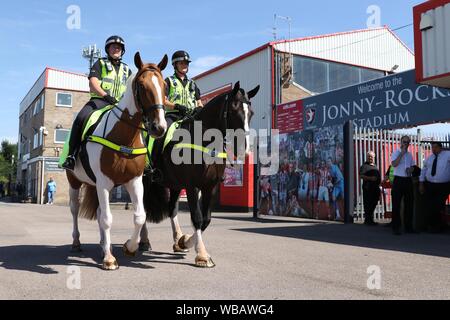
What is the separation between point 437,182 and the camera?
10430mm

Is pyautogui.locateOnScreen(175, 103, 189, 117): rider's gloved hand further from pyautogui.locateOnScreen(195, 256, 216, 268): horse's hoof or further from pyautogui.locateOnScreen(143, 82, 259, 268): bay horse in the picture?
pyautogui.locateOnScreen(195, 256, 216, 268): horse's hoof

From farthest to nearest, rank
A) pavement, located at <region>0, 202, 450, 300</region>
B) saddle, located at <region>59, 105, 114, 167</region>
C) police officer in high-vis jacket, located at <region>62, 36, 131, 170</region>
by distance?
→ 1. police officer in high-vis jacket, located at <region>62, 36, 131, 170</region>
2. saddle, located at <region>59, 105, 114, 167</region>
3. pavement, located at <region>0, 202, 450, 300</region>

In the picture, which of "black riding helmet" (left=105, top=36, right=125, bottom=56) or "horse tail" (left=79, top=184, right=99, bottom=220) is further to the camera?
"horse tail" (left=79, top=184, right=99, bottom=220)

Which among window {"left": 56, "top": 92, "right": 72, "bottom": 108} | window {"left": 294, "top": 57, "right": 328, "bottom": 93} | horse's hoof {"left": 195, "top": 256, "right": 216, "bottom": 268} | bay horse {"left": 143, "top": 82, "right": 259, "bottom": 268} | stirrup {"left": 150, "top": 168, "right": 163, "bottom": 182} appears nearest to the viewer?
bay horse {"left": 143, "top": 82, "right": 259, "bottom": 268}

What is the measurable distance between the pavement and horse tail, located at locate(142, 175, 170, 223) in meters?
0.60

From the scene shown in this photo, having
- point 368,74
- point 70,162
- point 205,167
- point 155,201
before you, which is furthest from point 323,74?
point 70,162

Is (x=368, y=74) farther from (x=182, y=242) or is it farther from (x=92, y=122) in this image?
(x=92, y=122)

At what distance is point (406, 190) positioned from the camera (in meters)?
10.2

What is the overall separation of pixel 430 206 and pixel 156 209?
7242 millimetres

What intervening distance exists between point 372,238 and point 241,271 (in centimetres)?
475

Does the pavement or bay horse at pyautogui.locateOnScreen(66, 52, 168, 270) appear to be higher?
bay horse at pyautogui.locateOnScreen(66, 52, 168, 270)

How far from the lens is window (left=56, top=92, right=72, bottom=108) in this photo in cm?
3775

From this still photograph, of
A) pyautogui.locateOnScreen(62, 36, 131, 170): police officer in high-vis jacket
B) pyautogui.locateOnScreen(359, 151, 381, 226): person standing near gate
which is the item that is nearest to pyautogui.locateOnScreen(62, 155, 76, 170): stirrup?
pyautogui.locateOnScreen(62, 36, 131, 170): police officer in high-vis jacket
